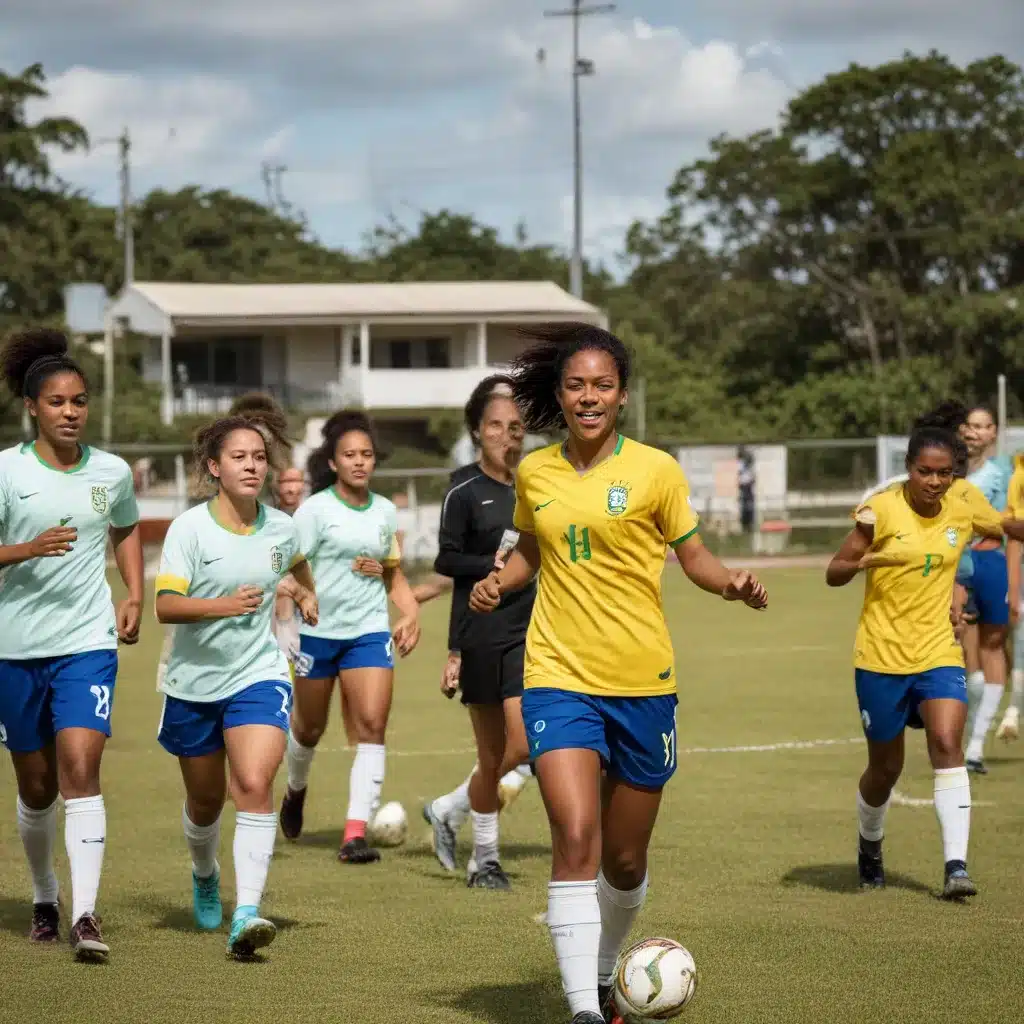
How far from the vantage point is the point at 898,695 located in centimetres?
822

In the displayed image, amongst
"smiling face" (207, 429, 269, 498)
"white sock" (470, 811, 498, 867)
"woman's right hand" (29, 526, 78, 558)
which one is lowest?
"white sock" (470, 811, 498, 867)

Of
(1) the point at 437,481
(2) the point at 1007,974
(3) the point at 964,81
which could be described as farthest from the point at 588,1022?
(3) the point at 964,81

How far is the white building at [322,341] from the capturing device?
53125 mm

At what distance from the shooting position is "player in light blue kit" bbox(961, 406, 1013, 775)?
12438mm

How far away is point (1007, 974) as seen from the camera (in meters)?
6.63

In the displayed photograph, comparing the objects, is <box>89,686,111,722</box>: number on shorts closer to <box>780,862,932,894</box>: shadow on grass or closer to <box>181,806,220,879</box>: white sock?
<box>181,806,220,879</box>: white sock

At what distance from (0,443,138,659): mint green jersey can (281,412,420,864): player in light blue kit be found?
2061 mm

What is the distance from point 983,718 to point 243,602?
6.86 meters

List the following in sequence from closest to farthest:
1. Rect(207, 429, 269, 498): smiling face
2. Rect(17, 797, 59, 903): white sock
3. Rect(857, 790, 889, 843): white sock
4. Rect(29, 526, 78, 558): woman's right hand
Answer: Rect(29, 526, 78, 558): woman's right hand, Rect(207, 429, 269, 498): smiling face, Rect(17, 797, 59, 903): white sock, Rect(857, 790, 889, 843): white sock

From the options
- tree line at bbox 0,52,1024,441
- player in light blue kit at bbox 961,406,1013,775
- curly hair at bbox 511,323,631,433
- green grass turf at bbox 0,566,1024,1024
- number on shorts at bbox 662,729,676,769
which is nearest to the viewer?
number on shorts at bbox 662,729,676,769

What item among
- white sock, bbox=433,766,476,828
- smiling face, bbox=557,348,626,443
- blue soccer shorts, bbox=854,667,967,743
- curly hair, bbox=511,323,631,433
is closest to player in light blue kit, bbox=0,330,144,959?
curly hair, bbox=511,323,631,433

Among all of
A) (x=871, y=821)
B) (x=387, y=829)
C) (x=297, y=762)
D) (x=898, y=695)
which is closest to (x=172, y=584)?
(x=297, y=762)

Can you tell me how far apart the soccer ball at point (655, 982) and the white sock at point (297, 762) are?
4.15 metres

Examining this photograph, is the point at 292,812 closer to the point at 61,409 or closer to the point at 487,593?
the point at 61,409
